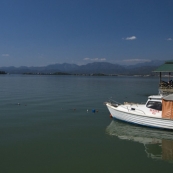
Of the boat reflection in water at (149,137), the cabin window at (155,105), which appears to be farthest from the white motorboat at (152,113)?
the boat reflection in water at (149,137)

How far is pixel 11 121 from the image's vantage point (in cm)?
1859

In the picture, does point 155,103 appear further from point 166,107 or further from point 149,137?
point 149,137

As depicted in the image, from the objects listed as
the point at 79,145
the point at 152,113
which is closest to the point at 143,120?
the point at 152,113

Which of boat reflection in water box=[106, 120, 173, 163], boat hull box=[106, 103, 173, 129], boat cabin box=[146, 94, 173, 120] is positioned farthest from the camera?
boat hull box=[106, 103, 173, 129]

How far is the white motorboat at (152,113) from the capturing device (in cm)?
1588

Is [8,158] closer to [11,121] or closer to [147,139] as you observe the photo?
[11,121]

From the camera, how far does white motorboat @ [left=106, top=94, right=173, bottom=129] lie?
1588cm

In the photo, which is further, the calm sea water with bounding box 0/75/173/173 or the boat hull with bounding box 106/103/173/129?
the boat hull with bounding box 106/103/173/129

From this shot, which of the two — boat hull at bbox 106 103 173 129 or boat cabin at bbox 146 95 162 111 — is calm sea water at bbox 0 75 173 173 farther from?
boat cabin at bbox 146 95 162 111

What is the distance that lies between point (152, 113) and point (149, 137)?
2.14 metres

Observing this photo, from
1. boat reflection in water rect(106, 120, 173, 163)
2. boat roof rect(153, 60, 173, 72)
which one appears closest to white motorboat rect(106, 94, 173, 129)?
boat reflection in water rect(106, 120, 173, 163)

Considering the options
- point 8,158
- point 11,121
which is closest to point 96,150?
point 8,158

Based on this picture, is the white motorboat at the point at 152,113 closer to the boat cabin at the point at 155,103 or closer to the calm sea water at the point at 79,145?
the boat cabin at the point at 155,103

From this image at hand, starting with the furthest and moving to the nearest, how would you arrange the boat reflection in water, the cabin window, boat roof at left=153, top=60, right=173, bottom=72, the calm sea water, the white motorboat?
boat roof at left=153, top=60, right=173, bottom=72 → the cabin window → the white motorboat → the boat reflection in water → the calm sea water
